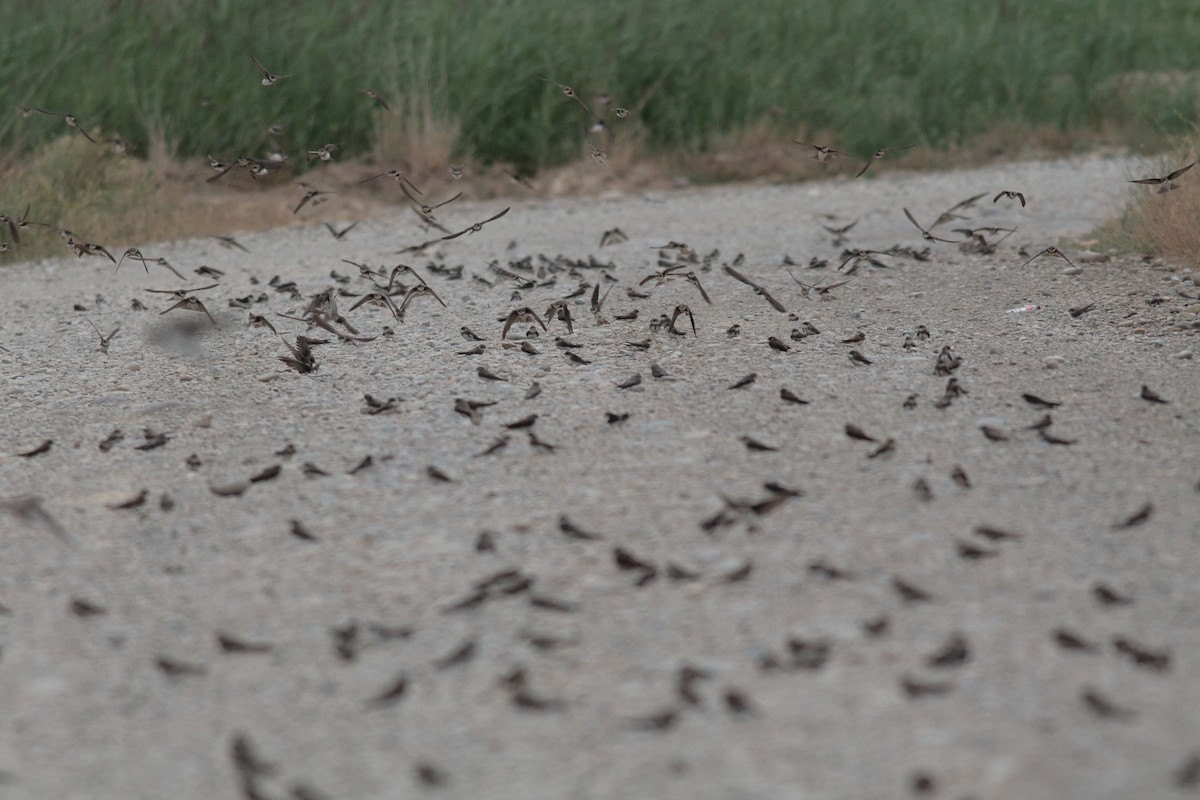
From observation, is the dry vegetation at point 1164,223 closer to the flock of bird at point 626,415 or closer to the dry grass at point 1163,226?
the dry grass at point 1163,226

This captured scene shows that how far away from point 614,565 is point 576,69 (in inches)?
359

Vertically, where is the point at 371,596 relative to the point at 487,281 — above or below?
above

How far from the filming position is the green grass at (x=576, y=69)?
10727 mm

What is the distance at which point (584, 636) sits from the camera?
294cm

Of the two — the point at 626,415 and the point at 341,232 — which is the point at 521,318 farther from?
the point at 341,232

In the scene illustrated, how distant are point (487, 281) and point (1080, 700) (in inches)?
201

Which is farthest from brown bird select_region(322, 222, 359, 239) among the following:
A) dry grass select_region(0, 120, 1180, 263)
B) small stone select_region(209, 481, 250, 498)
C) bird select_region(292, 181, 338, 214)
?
small stone select_region(209, 481, 250, 498)

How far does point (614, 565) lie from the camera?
129 inches

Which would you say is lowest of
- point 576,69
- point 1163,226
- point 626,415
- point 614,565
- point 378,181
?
point 378,181

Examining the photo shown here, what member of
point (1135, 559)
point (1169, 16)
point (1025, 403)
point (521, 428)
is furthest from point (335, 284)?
point (1169, 16)

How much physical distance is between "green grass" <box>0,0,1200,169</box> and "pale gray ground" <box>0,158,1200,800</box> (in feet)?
16.8

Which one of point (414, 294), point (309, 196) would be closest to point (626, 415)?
point (414, 294)

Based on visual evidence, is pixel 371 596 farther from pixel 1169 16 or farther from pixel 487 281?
pixel 1169 16

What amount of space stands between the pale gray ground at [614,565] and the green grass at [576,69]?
5.13 meters
